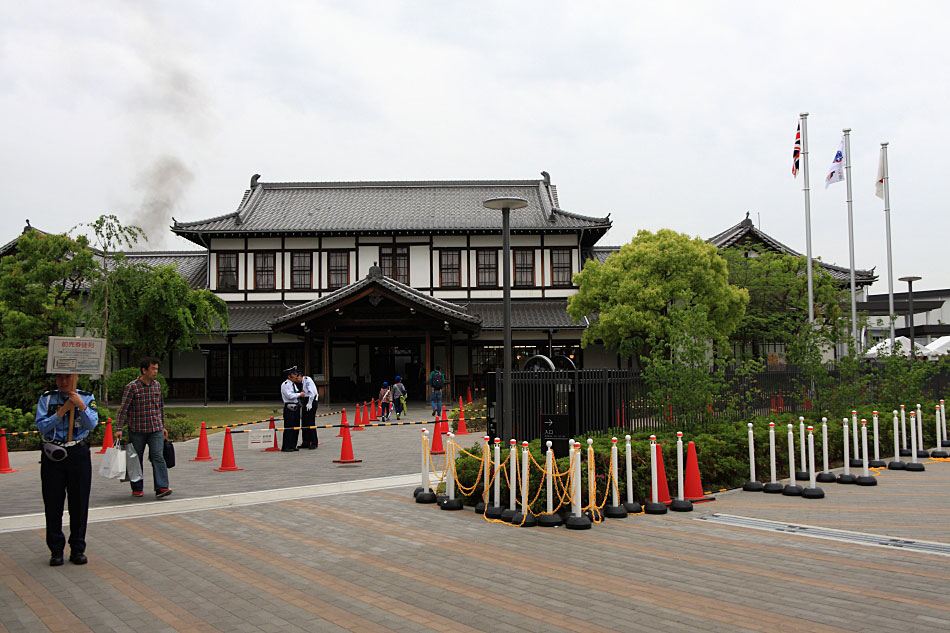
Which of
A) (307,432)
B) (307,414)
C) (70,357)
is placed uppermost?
(70,357)

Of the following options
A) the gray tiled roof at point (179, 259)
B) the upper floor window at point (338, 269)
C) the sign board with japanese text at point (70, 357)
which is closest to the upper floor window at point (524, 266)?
the upper floor window at point (338, 269)

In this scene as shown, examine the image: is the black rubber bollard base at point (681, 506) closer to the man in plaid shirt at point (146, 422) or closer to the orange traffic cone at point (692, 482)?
the orange traffic cone at point (692, 482)

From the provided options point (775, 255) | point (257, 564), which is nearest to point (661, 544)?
point (257, 564)

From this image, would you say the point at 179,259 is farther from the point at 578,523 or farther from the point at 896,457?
the point at 578,523

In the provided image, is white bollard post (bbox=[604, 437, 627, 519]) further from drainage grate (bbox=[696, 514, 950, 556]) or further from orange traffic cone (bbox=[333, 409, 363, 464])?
orange traffic cone (bbox=[333, 409, 363, 464])

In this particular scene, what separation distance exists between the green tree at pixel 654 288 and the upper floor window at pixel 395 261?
A: 1091 centimetres

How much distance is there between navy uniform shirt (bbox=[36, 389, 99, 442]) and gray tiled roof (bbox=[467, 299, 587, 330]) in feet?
85.2

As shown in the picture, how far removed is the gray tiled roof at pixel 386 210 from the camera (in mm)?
36594

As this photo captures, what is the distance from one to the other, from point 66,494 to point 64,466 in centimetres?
36

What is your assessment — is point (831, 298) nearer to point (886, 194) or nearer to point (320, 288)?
point (886, 194)

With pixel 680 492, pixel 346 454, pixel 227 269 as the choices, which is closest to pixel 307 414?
pixel 346 454

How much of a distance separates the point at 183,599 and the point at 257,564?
3.68 ft

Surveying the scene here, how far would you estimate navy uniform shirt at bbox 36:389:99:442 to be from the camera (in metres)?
7.46

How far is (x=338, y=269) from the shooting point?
36969mm
